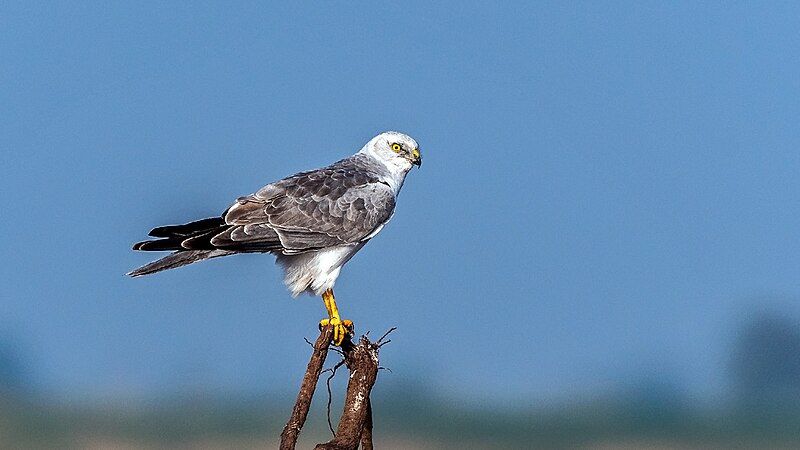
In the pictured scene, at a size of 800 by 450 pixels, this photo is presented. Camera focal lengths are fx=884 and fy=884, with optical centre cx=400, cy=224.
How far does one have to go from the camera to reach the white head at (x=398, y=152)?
31.3 feet

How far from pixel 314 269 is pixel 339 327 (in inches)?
30.5

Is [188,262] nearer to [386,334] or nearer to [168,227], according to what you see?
[168,227]

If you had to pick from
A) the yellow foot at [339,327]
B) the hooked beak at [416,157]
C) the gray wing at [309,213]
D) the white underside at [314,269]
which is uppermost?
the hooked beak at [416,157]

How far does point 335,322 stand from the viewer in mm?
8031

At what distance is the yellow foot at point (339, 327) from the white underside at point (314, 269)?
341mm

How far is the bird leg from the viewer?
775cm

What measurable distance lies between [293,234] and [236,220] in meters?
0.54

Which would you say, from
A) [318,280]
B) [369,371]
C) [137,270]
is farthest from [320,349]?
[137,270]

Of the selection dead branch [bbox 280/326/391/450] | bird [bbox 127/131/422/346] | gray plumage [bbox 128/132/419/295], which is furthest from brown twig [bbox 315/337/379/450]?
gray plumage [bbox 128/132/419/295]

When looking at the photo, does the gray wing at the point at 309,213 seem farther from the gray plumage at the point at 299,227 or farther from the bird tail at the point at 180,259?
the bird tail at the point at 180,259

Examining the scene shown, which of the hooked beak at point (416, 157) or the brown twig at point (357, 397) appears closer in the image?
the brown twig at point (357, 397)

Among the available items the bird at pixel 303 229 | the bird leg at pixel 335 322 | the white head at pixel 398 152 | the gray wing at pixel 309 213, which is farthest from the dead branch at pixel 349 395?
the white head at pixel 398 152

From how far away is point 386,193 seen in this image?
8.91 m

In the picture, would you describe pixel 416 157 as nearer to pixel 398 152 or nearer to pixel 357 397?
pixel 398 152
